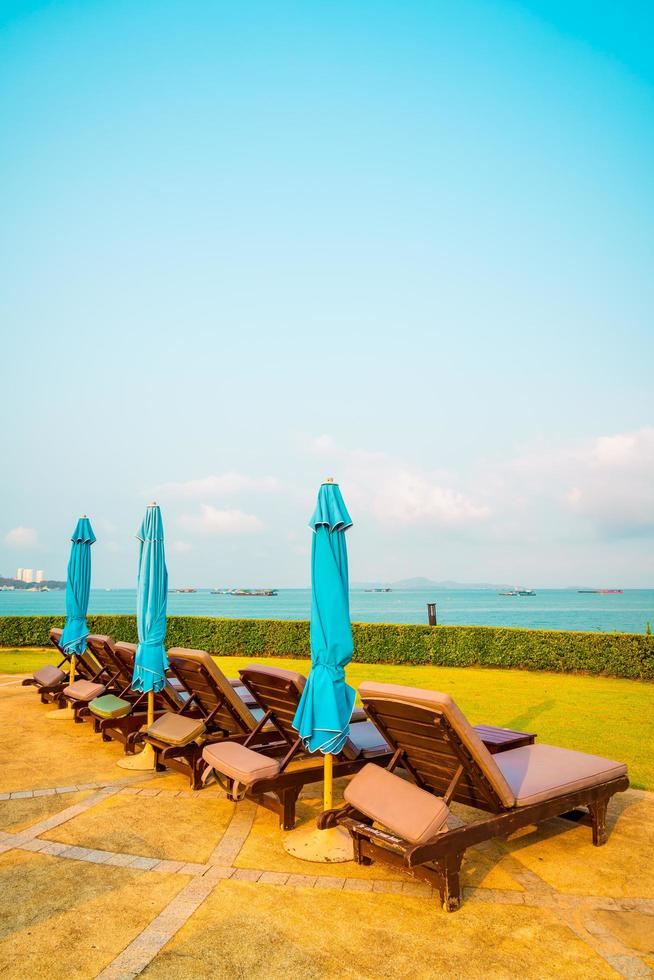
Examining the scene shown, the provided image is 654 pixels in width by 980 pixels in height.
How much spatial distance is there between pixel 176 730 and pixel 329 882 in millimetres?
2557

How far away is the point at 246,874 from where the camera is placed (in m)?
4.30

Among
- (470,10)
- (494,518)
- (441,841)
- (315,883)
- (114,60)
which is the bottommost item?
(315,883)

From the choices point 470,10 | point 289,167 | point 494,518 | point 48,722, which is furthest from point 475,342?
point 494,518

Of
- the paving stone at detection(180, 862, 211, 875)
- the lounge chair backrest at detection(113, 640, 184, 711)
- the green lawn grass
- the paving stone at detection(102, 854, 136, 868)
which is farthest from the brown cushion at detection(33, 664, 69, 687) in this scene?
the paving stone at detection(180, 862, 211, 875)

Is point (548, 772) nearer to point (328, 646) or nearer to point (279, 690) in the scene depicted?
point (328, 646)

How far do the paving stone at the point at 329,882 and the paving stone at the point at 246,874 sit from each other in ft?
1.35

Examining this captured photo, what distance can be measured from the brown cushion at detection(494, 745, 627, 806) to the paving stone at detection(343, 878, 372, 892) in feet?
3.83

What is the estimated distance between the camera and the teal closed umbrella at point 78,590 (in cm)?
1009

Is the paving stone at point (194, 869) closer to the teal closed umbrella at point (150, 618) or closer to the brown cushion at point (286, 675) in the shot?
the brown cushion at point (286, 675)

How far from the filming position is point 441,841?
3.77 metres

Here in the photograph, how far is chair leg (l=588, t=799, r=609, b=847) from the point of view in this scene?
4824mm

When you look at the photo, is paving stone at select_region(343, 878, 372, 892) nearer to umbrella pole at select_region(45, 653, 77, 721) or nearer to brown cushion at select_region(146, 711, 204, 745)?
brown cushion at select_region(146, 711, 204, 745)

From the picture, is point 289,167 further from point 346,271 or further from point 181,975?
point 181,975

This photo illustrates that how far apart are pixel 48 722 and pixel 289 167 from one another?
54.1ft
